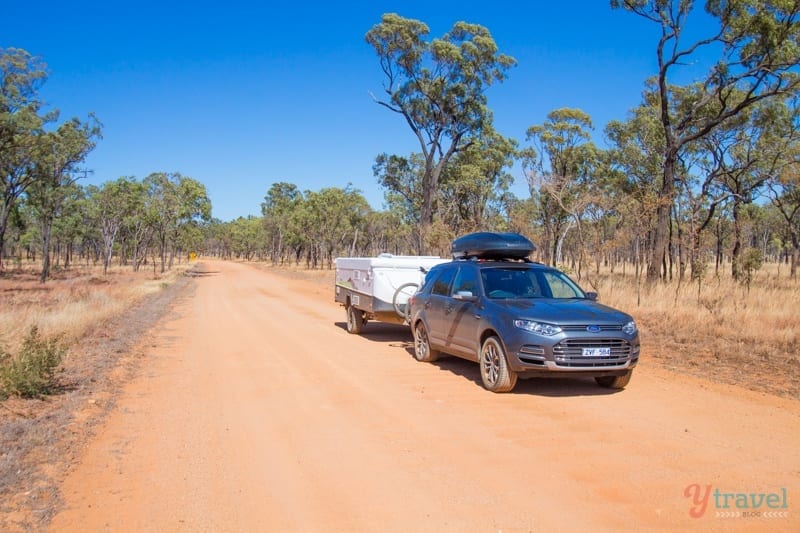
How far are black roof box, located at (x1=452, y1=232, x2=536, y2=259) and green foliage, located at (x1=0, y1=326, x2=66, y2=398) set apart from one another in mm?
6598

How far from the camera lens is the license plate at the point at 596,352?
7332 mm

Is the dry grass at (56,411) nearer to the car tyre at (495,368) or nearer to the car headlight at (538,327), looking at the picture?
the car tyre at (495,368)

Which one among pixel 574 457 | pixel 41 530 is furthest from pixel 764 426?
pixel 41 530

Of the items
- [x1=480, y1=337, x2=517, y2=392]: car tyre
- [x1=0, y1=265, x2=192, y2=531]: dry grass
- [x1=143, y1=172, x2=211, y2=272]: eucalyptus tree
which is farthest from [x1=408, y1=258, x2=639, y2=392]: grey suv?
[x1=143, y1=172, x2=211, y2=272]: eucalyptus tree

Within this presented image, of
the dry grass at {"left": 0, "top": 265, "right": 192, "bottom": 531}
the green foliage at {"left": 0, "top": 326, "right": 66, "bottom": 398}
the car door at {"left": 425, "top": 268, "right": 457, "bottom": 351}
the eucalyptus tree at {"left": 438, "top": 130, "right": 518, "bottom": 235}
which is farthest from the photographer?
the eucalyptus tree at {"left": 438, "top": 130, "right": 518, "bottom": 235}

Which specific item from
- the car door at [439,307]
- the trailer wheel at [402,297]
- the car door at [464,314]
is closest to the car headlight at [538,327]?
the car door at [464,314]

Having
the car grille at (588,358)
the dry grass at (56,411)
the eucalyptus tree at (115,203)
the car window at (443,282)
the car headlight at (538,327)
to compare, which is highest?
the eucalyptus tree at (115,203)

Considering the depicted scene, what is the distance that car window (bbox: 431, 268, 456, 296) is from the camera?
995 cm

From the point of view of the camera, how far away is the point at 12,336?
36.4 feet

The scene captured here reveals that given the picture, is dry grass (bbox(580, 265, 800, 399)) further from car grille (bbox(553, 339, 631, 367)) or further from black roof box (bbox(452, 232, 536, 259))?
black roof box (bbox(452, 232, 536, 259))

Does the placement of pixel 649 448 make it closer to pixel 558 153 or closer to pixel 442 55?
pixel 442 55

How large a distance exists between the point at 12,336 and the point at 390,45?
83.5 ft

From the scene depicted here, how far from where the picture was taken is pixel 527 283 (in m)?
9.07

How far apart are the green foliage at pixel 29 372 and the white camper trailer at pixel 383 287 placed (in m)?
6.41
